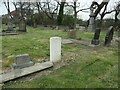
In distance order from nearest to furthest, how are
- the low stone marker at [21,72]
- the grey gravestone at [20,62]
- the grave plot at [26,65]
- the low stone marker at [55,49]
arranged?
the low stone marker at [21,72] < the grave plot at [26,65] < the grey gravestone at [20,62] < the low stone marker at [55,49]

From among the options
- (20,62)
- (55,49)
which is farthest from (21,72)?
(55,49)

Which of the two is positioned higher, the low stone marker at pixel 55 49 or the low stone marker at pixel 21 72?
the low stone marker at pixel 55 49

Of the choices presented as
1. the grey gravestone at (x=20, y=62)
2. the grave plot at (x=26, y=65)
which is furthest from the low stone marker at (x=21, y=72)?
the grey gravestone at (x=20, y=62)

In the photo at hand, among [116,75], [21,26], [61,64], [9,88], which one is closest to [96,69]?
[116,75]

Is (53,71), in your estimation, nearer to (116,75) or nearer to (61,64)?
(61,64)

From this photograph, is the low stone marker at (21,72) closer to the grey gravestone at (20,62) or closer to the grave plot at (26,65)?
the grave plot at (26,65)

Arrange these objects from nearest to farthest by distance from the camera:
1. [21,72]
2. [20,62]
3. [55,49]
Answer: [21,72], [20,62], [55,49]

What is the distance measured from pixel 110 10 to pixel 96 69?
27.9 meters

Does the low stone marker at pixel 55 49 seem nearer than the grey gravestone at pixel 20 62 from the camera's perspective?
No

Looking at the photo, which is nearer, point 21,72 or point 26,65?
point 21,72

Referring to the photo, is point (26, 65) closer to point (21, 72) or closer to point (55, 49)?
point (21, 72)

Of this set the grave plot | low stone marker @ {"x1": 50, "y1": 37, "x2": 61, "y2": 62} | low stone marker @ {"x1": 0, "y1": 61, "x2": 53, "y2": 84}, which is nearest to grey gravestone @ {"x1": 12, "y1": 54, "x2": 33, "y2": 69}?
the grave plot

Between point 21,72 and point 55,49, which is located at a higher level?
point 55,49

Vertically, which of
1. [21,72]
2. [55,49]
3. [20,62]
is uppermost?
[55,49]
